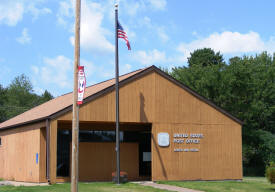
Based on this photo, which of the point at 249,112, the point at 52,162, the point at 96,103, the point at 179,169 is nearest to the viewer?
the point at 52,162

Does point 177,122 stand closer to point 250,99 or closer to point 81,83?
point 81,83

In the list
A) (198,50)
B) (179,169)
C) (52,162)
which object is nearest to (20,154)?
(52,162)

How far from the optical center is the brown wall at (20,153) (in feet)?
88.3

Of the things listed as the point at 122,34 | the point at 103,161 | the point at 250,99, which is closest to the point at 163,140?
the point at 103,161

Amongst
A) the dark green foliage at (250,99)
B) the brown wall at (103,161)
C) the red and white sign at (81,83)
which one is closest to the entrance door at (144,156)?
the brown wall at (103,161)

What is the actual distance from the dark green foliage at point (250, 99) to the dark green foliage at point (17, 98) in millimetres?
38461

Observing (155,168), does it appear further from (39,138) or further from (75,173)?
(75,173)

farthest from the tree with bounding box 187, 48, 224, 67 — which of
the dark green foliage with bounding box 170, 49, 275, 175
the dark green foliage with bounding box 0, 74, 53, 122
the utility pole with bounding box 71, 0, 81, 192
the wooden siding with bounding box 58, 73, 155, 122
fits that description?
the utility pole with bounding box 71, 0, 81, 192

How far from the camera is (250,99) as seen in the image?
4634 centimetres

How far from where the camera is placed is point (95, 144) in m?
29.7

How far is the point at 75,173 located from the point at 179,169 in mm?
14290

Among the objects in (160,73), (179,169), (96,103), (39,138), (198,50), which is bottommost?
(179,169)

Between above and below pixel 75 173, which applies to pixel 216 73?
above

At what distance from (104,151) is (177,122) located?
554cm
